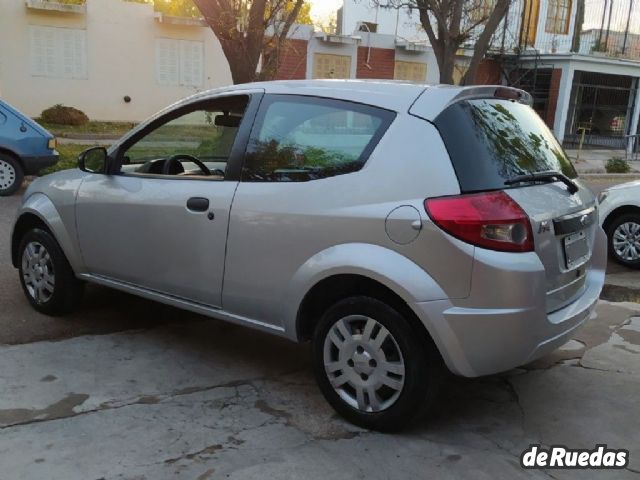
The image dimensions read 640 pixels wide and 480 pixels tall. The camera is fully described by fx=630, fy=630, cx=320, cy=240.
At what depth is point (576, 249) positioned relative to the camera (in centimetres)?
332

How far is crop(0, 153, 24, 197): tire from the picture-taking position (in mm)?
9523

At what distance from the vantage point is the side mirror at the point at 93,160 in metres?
4.39

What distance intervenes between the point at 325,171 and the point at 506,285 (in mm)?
1097

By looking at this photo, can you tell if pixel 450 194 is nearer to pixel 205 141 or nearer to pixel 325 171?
pixel 325 171

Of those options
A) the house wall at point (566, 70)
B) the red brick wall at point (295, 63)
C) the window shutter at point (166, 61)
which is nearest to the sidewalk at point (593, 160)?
the house wall at point (566, 70)

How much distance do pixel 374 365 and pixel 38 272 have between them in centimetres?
290

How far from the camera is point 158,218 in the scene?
12.8 feet

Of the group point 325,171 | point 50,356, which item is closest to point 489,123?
point 325,171

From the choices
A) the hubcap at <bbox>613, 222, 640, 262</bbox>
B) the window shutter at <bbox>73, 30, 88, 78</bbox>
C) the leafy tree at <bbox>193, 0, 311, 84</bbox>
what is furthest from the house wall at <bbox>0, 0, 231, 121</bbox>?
the hubcap at <bbox>613, 222, 640, 262</bbox>

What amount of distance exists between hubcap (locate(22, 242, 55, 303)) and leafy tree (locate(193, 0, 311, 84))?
6.04 meters

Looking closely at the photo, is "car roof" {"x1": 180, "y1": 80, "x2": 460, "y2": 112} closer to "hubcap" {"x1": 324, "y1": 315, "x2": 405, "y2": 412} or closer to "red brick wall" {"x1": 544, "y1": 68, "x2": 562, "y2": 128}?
"hubcap" {"x1": 324, "y1": 315, "x2": 405, "y2": 412}

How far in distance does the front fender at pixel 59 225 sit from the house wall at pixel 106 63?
54.5 feet

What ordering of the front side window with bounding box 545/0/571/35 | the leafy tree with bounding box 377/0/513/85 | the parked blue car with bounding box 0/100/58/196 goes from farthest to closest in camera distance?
the front side window with bounding box 545/0/571/35, the leafy tree with bounding box 377/0/513/85, the parked blue car with bounding box 0/100/58/196

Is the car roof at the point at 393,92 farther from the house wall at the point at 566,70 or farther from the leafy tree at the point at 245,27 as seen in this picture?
the house wall at the point at 566,70
